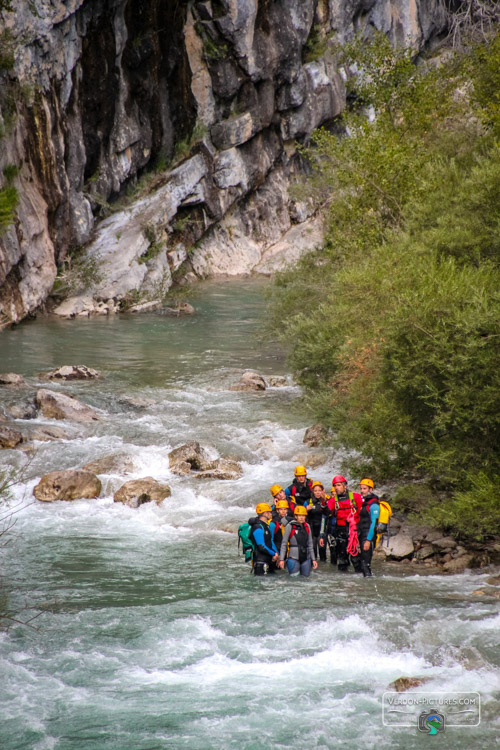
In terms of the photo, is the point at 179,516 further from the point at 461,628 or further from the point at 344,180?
the point at 344,180

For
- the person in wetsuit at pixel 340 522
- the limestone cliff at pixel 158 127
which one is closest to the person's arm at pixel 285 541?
the person in wetsuit at pixel 340 522

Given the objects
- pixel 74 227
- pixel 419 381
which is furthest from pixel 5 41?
pixel 419 381

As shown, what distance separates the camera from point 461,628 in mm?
10438

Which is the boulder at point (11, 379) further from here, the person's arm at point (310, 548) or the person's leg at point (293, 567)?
the person's arm at point (310, 548)

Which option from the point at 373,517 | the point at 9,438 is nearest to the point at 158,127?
the point at 9,438

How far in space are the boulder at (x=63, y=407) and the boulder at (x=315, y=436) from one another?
6429mm

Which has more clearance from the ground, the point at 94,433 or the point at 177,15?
the point at 177,15

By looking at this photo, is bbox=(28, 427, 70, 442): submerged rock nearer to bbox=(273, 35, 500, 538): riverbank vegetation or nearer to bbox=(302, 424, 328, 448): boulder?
bbox=(302, 424, 328, 448): boulder

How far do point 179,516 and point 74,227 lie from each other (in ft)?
91.2

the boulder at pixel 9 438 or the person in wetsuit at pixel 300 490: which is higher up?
the person in wetsuit at pixel 300 490

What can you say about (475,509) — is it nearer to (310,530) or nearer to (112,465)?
(310,530)

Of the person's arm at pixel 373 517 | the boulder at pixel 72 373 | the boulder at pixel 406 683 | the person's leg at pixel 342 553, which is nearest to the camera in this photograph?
the boulder at pixel 406 683

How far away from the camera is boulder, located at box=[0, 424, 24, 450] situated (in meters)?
19.3

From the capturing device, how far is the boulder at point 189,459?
1862 cm
